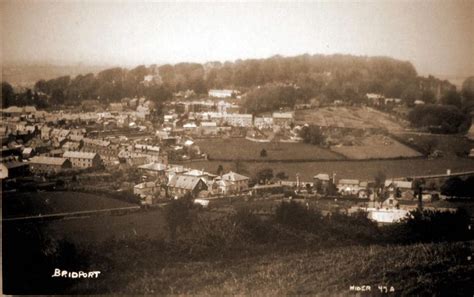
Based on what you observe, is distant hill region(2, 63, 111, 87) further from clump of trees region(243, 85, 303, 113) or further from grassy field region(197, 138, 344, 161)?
clump of trees region(243, 85, 303, 113)

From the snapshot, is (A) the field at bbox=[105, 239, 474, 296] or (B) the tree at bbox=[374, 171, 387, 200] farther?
(B) the tree at bbox=[374, 171, 387, 200]

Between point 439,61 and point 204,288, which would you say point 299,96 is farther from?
point 204,288

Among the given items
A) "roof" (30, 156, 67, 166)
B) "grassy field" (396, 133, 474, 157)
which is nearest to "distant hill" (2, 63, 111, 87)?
"roof" (30, 156, 67, 166)

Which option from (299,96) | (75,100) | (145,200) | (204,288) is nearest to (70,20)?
(75,100)

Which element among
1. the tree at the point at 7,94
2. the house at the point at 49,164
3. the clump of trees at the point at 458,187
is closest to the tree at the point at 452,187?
the clump of trees at the point at 458,187

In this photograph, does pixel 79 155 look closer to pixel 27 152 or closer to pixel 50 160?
pixel 50 160
